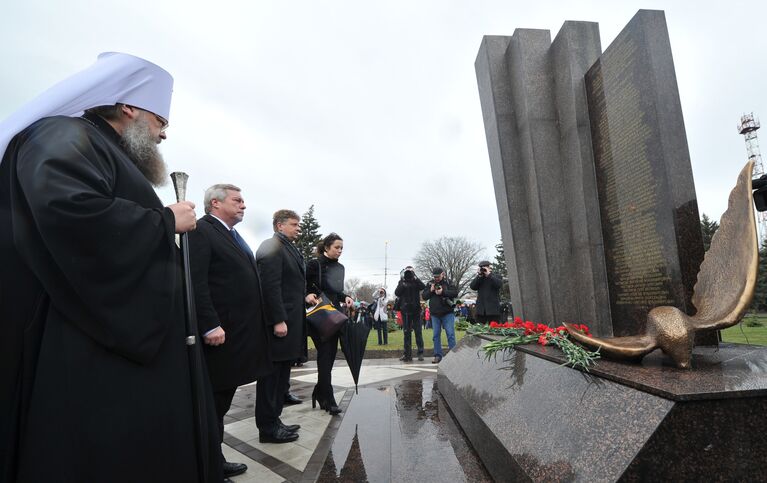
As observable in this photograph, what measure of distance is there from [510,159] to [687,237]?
9.08 feet

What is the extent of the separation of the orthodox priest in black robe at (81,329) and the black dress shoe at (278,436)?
6.74 feet

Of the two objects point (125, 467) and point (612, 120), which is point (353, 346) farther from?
point (612, 120)

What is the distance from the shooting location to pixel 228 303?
2.81 meters

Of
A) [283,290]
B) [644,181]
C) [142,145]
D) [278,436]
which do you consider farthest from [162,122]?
[644,181]

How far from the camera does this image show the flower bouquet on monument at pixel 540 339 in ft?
7.55

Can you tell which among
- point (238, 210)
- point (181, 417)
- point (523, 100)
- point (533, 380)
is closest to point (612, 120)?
point (523, 100)

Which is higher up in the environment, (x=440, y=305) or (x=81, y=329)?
(x=81, y=329)

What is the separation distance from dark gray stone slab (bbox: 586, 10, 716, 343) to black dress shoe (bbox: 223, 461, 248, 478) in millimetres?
3634

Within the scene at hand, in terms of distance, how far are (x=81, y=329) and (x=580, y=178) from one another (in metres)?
4.83

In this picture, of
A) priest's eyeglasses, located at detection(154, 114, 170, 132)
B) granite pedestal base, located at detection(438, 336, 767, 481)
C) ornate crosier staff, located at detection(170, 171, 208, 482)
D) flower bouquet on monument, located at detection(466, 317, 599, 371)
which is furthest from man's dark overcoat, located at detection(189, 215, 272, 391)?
flower bouquet on monument, located at detection(466, 317, 599, 371)

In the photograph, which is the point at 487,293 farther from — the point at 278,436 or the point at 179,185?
the point at 179,185

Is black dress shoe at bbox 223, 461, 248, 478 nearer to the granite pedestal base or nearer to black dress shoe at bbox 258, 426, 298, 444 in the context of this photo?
black dress shoe at bbox 258, 426, 298, 444

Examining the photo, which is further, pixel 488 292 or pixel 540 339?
pixel 488 292

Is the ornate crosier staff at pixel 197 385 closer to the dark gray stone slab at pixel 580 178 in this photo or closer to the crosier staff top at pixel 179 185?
the crosier staff top at pixel 179 185
